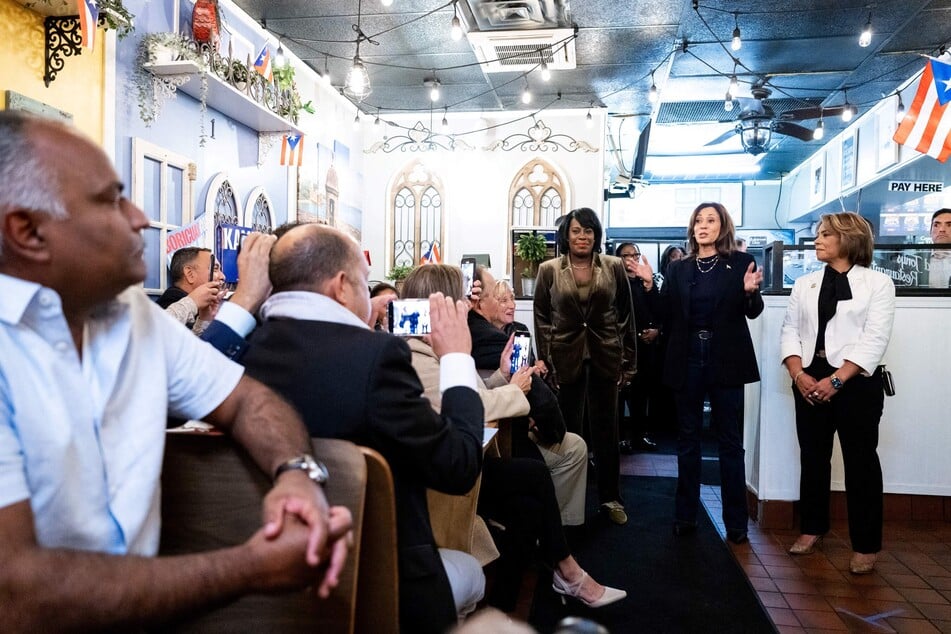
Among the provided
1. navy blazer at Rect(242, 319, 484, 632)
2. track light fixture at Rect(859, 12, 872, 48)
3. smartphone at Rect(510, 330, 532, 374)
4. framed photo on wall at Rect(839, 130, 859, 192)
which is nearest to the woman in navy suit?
smartphone at Rect(510, 330, 532, 374)

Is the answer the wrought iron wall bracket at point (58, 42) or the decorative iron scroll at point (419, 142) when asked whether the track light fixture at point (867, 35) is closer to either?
the decorative iron scroll at point (419, 142)

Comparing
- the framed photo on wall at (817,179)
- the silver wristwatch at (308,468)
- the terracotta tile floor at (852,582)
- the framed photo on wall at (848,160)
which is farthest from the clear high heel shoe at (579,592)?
the framed photo on wall at (817,179)

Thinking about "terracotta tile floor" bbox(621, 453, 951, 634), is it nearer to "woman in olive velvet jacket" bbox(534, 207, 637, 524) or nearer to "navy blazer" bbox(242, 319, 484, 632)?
"woman in olive velvet jacket" bbox(534, 207, 637, 524)

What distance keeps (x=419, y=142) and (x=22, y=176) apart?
26.5 ft

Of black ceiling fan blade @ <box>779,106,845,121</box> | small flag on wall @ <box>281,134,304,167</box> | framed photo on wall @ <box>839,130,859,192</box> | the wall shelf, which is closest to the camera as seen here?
the wall shelf

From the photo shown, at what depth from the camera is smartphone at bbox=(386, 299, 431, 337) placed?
2.39 m

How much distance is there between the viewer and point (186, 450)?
111cm

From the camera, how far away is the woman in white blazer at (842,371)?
10.1 ft

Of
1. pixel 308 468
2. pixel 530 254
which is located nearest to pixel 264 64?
pixel 530 254

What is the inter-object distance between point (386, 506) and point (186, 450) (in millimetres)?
319

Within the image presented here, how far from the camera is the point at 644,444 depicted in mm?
5836

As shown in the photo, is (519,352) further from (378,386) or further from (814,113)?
(814,113)

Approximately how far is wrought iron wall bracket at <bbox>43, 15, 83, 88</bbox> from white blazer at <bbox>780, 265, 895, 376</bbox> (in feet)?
12.0

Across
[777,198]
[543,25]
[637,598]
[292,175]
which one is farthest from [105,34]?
[777,198]
